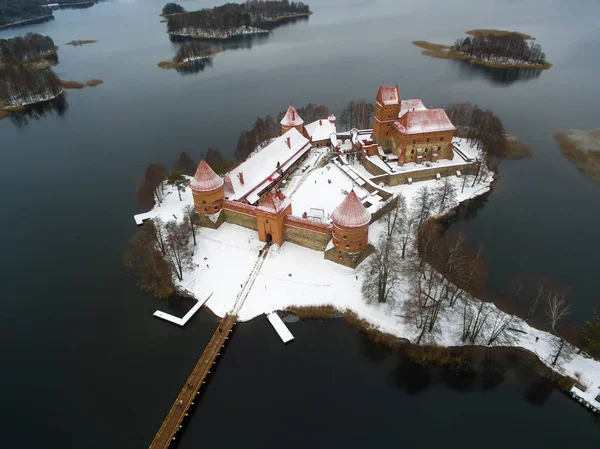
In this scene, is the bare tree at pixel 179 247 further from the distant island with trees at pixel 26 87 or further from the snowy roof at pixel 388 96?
the distant island with trees at pixel 26 87

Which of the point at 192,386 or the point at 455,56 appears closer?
the point at 192,386

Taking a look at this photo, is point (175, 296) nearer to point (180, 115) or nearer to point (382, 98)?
point (382, 98)

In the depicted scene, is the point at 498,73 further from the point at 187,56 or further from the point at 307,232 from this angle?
the point at 187,56

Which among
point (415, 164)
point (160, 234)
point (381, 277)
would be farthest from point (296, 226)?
point (415, 164)

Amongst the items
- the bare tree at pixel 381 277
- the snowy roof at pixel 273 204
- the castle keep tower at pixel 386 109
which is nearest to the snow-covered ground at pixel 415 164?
the castle keep tower at pixel 386 109

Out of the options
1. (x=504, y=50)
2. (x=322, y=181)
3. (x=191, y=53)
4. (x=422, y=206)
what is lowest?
(x=422, y=206)

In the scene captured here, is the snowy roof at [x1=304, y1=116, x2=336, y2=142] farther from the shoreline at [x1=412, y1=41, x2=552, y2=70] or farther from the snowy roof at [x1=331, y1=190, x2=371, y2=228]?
the shoreline at [x1=412, y1=41, x2=552, y2=70]

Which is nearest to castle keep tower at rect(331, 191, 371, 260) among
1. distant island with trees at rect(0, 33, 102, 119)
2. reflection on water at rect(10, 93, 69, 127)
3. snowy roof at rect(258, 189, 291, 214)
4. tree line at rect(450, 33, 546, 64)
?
snowy roof at rect(258, 189, 291, 214)
